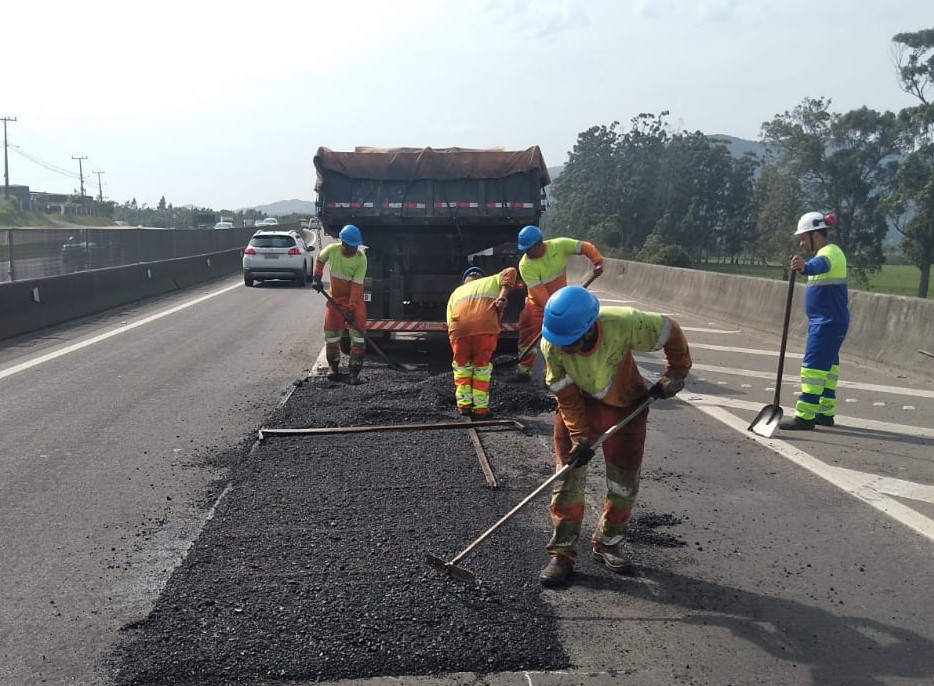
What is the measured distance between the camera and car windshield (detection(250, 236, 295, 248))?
81.9 feet

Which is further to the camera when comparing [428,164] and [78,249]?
[78,249]

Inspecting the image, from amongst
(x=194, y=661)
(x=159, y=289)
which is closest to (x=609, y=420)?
(x=194, y=661)

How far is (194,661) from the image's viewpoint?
364cm

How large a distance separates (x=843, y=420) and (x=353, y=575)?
214 inches

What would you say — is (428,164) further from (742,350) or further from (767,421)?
(767,421)

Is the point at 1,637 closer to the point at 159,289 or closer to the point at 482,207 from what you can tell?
the point at 482,207

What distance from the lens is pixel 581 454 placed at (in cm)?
437

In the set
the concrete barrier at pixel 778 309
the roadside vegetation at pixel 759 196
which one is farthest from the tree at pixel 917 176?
the concrete barrier at pixel 778 309

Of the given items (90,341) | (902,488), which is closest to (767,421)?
(902,488)

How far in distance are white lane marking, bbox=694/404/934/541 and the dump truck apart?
14.9 ft

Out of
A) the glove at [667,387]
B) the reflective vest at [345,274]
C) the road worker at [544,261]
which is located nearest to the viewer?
the glove at [667,387]

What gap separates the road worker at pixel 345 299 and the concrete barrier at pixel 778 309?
6.19 metres

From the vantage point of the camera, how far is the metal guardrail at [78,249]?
589 inches

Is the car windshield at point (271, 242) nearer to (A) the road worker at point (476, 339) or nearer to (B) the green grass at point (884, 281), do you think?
(A) the road worker at point (476, 339)
